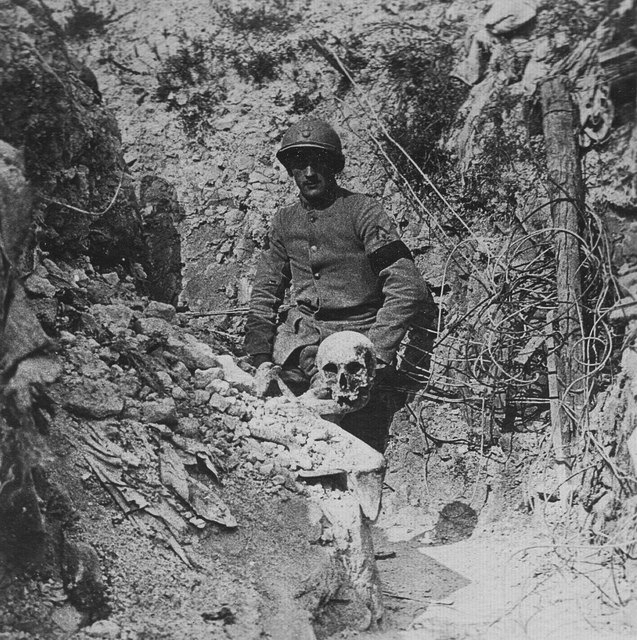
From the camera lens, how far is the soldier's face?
450 cm

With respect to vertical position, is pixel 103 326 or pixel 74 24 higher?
pixel 74 24

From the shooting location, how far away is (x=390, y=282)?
4430mm

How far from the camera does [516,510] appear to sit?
4148mm

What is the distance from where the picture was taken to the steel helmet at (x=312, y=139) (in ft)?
14.6

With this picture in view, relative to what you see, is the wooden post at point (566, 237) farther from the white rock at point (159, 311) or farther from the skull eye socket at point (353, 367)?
the white rock at point (159, 311)

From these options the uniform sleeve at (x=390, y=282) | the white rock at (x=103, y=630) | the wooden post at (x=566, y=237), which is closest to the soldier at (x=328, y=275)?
the uniform sleeve at (x=390, y=282)

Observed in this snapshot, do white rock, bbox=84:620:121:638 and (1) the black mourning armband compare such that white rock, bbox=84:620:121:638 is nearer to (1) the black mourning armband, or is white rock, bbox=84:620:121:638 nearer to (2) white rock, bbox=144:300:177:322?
(2) white rock, bbox=144:300:177:322

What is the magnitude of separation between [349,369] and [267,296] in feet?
2.93

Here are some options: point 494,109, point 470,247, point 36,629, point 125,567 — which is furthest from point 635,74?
point 36,629

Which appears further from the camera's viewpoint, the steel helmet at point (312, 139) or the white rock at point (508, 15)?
the white rock at point (508, 15)

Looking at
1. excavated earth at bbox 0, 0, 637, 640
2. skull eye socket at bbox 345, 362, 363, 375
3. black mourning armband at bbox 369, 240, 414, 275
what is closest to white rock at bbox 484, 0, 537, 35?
excavated earth at bbox 0, 0, 637, 640

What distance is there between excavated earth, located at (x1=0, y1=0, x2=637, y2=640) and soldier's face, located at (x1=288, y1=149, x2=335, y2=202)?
0.67m

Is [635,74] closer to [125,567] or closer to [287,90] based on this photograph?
[287,90]

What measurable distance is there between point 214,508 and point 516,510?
1732 millimetres
